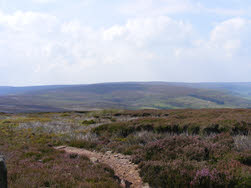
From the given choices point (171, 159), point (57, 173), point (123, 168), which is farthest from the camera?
point (123, 168)

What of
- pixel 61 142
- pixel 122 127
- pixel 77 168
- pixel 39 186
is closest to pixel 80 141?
pixel 61 142

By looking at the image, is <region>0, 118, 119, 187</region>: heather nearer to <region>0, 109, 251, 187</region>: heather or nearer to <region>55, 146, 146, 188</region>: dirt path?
A: <region>0, 109, 251, 187</region>: heather

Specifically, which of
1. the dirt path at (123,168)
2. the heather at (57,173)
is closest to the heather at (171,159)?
the heather at (57,173)

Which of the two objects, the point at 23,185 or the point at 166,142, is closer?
the point at 23,185

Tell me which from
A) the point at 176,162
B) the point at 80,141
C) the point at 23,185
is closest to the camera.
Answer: the point at 23,185

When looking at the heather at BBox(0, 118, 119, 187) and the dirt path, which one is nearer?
the heather at BBox(0, 118, 119, 187)

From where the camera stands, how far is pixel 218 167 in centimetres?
647

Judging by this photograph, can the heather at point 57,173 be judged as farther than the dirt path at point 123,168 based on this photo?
No

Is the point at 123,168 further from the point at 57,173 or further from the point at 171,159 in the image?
the point at 57,173

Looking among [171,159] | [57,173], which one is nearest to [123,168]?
[171,159]

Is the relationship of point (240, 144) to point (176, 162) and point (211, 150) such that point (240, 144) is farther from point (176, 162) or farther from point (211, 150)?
point (176, 162)

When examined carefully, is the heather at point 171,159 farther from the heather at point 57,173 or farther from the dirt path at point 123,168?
the dirt path at point 123,168

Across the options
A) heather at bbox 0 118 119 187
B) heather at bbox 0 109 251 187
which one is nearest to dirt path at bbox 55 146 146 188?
heather at bbox 0 109 251 187

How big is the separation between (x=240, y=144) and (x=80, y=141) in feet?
27.7
